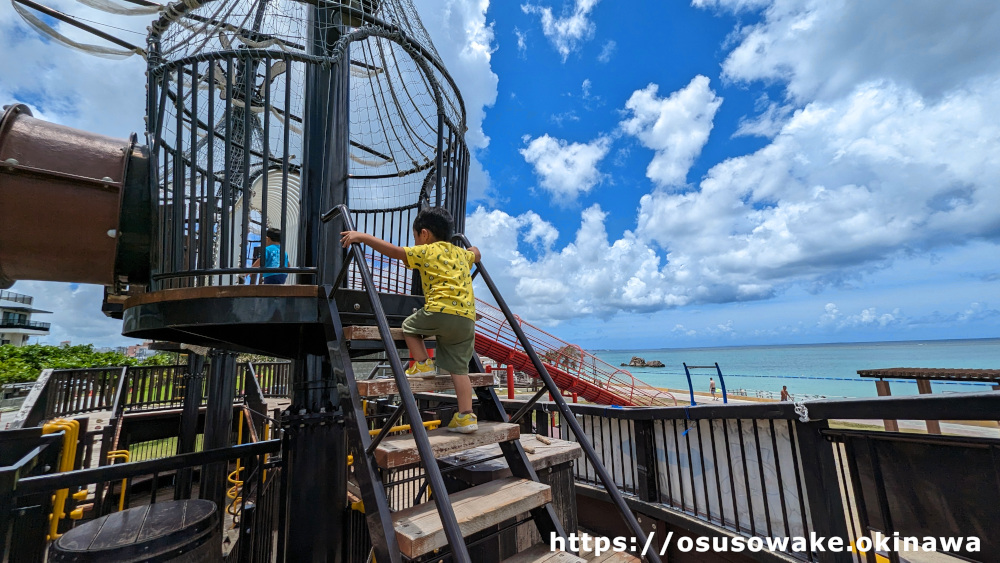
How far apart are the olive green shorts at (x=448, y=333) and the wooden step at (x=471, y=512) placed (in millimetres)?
723

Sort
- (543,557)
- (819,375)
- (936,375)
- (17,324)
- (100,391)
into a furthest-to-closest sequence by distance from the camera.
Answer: (819,375), (17,324), (100,391), (936,375), (543,557)

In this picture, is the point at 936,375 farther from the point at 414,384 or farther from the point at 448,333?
the point at 414,384

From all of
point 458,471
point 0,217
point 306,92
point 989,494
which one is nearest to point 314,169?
point 306,92

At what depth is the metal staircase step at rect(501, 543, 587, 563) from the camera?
210 centimetres

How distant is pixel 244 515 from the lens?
3088 millimetres

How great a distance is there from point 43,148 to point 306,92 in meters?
1.50

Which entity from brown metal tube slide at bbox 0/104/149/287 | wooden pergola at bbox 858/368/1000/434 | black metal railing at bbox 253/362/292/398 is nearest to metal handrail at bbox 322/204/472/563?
brown metal tube slide at bbox 0/104/149/287

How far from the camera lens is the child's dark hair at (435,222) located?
2.89m

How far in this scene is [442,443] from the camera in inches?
87.0

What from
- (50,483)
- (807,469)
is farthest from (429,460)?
(807,469)

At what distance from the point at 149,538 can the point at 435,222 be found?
2.30 meters

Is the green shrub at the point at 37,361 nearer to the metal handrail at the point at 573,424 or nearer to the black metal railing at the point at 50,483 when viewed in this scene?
the black metal railing at the point at 50,483

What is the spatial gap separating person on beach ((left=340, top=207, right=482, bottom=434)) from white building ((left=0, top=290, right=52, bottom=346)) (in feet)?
264

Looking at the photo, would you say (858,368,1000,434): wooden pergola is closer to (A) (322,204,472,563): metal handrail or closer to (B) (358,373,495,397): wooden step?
(B) (358,373,495,397): wooden step
